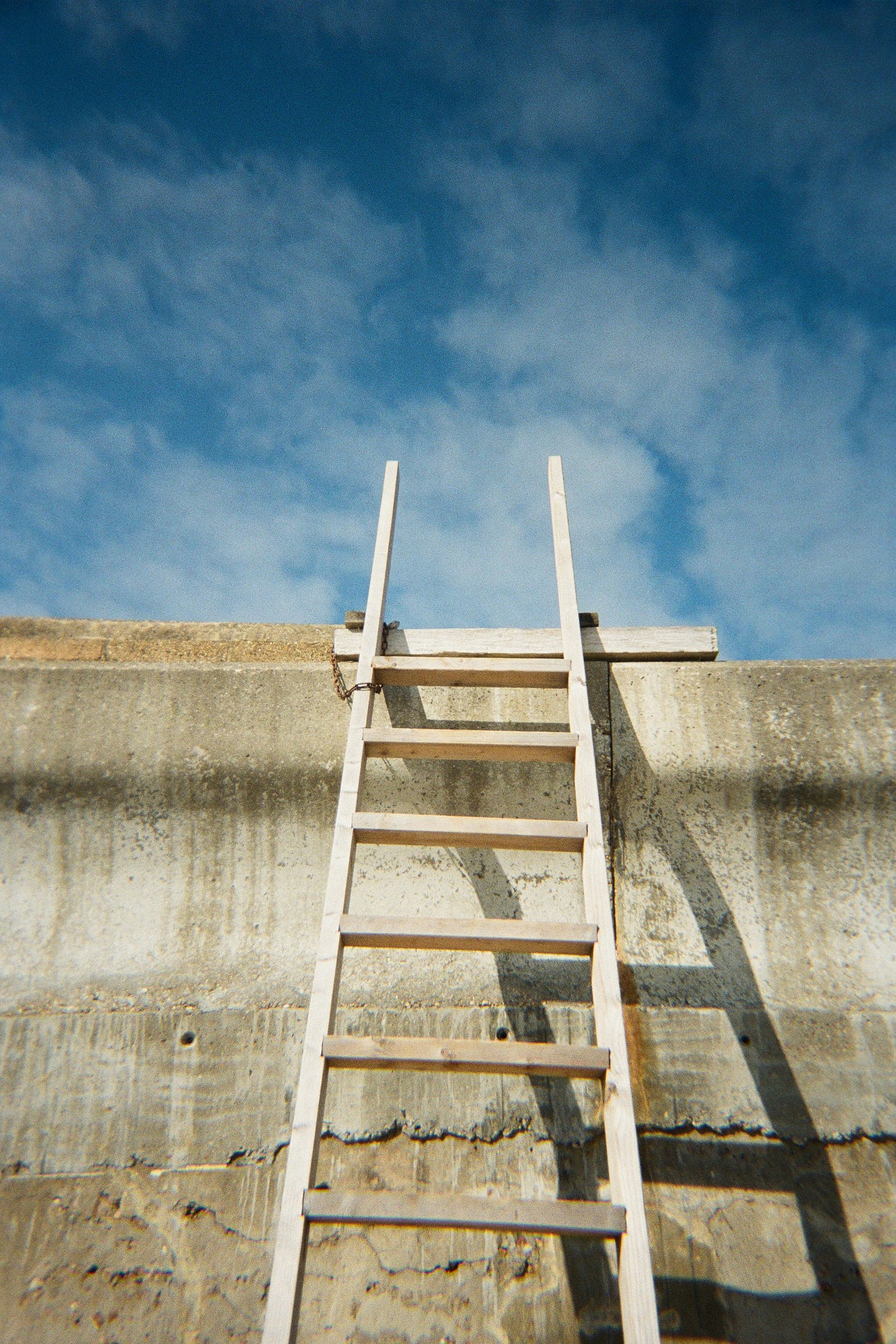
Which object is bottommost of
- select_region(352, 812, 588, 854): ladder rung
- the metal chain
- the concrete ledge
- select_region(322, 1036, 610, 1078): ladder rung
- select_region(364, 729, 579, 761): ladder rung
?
select_region(322, 1036, 610, 1078): ladder rung

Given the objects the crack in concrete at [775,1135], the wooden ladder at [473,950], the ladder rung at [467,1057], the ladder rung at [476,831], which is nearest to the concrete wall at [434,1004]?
the crack in concrete at [775,1135]

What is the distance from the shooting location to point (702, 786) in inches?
111

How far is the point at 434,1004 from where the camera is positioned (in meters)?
2.60

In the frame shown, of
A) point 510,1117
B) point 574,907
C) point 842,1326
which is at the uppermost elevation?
point 574,907

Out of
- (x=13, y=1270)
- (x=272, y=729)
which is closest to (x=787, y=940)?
(x=272, y=729)

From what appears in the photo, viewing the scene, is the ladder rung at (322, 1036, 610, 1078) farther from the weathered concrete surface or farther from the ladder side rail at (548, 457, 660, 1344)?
the weathered concrete surface

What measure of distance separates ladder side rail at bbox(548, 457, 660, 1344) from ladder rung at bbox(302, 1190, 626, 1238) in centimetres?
5

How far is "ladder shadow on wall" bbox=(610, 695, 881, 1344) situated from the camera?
7.29 ft

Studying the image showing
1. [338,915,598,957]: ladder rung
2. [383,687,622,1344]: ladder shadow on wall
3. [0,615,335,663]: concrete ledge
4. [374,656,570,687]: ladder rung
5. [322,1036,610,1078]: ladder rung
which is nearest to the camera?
[322,1036,610,1078]: ladder rung

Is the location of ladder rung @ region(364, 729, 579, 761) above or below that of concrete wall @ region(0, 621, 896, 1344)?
above

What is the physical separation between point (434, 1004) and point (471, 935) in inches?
29.3

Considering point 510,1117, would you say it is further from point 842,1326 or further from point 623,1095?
point 842,1326

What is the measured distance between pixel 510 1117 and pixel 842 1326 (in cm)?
104

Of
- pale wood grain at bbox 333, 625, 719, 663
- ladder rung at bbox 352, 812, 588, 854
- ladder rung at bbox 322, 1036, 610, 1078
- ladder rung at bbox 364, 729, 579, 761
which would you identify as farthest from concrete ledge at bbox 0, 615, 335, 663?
ladder rung at bbox 322, 1036, 610, 1078
